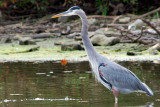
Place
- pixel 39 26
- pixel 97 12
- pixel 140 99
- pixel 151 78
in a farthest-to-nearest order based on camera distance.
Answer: pixel 97 12 → pixel 39 26 → pixel 151 78 → pixel 140 99

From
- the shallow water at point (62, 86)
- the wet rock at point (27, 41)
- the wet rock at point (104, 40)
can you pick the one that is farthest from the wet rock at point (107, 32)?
the shallow water at point (62, 86)

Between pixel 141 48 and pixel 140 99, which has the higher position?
pixel 141 48

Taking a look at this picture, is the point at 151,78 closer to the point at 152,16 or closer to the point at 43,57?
the point at 43,57

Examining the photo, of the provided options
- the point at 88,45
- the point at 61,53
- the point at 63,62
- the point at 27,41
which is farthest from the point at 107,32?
the point at 88,45

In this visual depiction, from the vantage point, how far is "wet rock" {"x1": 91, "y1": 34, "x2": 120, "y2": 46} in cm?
1294

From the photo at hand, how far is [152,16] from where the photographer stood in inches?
659

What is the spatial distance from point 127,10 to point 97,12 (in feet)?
3.75

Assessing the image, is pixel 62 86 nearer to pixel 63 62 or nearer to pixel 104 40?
pixel 63 62

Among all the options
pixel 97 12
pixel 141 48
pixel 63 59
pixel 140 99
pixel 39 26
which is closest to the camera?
pixel 140 99

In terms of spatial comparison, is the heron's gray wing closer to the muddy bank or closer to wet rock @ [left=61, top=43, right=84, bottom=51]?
the muddy bank

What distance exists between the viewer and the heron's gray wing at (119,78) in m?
6.62

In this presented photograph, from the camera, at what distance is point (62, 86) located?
292 inches

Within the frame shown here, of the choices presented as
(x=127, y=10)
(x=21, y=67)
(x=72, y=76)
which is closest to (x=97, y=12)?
(x=127, y=10)

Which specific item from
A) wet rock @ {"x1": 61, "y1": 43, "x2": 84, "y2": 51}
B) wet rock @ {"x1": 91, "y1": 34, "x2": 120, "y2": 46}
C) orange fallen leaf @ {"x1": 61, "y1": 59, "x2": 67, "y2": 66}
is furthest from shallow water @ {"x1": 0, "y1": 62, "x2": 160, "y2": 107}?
wet rock @ {"x1": 91, "y1": 34, "x2": 120, "y2": 46}
